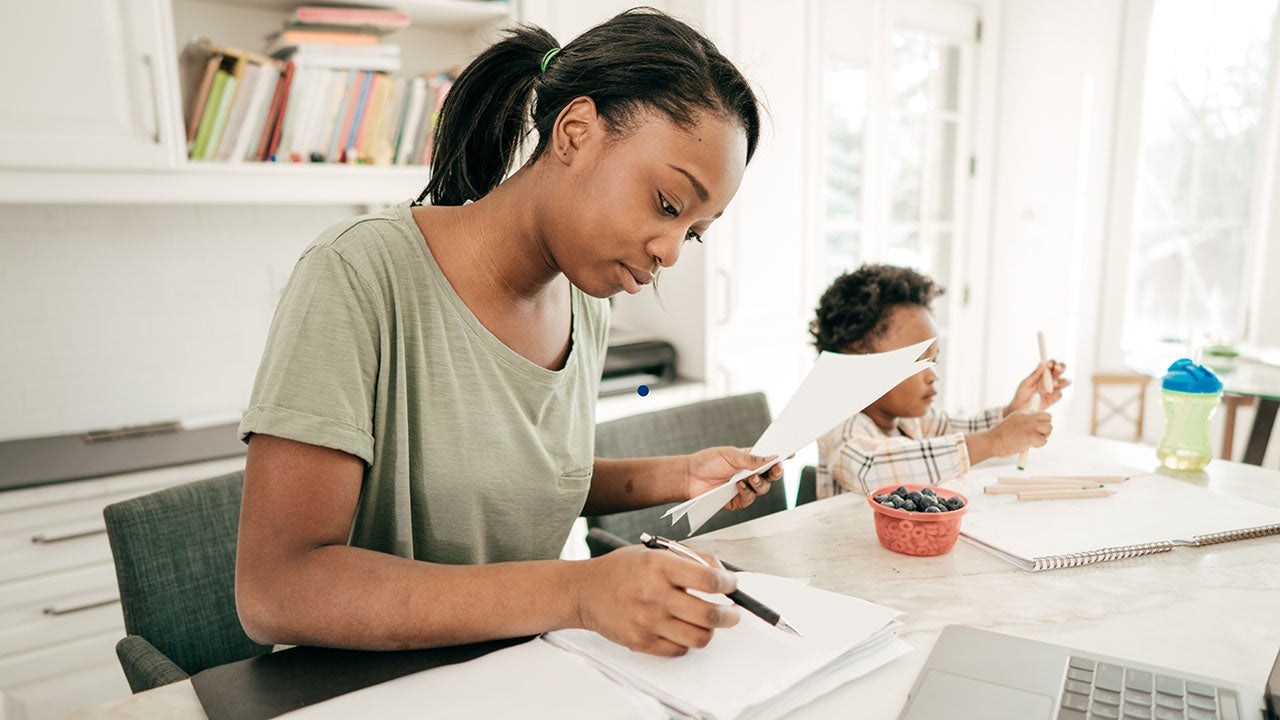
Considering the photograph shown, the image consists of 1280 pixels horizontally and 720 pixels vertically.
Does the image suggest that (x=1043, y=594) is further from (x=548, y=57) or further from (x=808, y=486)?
(x=548, y=57)

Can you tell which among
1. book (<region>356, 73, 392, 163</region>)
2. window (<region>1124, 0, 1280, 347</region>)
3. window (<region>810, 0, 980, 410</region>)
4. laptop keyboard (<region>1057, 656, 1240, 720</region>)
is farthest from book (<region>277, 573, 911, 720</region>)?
window (<region>1124, 0, 1280, 347</region>)

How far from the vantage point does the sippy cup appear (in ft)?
4.48

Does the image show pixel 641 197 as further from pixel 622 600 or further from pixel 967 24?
pixel 967 24

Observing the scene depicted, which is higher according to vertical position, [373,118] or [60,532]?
[373,118]

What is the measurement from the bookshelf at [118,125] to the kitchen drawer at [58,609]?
850 mm

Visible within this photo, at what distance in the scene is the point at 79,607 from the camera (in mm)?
1811

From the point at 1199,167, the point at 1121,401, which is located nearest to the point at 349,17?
the point at 1199,167

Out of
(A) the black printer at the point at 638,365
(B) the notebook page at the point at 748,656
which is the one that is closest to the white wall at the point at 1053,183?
(A) the black printer at the point at 638,365

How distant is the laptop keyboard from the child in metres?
0.62

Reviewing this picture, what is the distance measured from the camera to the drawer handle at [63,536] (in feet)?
5.78

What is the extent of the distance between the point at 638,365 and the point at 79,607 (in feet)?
5.42

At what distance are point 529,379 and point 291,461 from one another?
331 mm

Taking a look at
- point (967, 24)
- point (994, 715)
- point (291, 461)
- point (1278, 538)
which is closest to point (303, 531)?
point (291, 461)

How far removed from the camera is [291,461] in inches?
30.9
